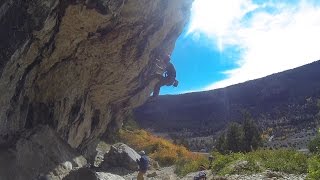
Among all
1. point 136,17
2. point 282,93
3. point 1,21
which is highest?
point 282,93

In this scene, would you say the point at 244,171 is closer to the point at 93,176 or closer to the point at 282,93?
the point at 93,176

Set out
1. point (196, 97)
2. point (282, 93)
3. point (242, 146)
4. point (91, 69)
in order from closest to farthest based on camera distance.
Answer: point (91, 69) < point (242, 146) < point (282, 93) < point (196, 97)

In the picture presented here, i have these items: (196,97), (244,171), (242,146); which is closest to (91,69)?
(244,171)

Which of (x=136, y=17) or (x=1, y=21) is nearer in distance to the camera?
(x=1, y=21)

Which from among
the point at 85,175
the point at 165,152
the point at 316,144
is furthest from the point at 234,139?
the point at 85,175

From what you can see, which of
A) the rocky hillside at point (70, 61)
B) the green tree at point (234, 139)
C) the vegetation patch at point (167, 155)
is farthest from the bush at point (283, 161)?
the green tree at point (234, 139)

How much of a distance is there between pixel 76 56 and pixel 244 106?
5450 inches

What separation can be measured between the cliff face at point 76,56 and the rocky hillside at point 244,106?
10077cm

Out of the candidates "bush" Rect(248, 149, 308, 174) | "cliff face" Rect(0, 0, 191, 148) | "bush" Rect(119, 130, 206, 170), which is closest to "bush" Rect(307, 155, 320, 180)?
"cliff face" Rect(0, 0, 191, 148)

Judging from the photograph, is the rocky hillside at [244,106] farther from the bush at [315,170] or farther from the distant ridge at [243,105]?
the bush at [315,170]

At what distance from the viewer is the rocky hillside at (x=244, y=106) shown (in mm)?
136663

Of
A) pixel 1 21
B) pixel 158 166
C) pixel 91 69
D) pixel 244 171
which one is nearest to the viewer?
pixel 1 21

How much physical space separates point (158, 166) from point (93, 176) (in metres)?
30.5

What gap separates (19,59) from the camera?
17.3 metres
